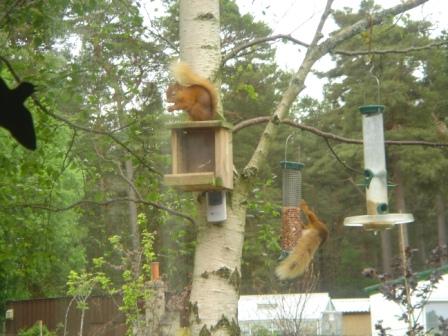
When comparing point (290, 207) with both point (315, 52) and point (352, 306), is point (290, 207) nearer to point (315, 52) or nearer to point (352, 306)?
point (315, 52)

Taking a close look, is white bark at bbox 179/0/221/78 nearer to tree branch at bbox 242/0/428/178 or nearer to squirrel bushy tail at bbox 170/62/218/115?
squirrel bushy tail at bbox 170/62/218/115

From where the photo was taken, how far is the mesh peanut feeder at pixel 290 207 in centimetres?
389

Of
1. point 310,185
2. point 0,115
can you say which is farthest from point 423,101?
point 0,115

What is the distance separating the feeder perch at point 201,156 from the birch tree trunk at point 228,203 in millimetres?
133

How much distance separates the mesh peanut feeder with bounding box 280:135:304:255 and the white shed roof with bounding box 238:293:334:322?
20.7 ft

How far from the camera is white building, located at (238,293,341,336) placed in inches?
443

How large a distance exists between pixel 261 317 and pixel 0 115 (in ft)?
41.8

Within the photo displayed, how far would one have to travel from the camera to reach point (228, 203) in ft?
10.4

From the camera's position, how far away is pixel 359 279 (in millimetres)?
22516

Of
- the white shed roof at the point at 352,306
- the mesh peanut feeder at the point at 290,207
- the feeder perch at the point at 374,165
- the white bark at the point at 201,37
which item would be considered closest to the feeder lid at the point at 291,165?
the mesh peanut feeder at the point at 290,207

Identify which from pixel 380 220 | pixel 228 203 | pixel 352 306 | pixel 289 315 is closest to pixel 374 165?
pixel 380 220

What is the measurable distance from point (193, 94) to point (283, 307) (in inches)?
336

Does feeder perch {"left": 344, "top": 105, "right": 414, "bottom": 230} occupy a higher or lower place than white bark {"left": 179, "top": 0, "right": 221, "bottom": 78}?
lower

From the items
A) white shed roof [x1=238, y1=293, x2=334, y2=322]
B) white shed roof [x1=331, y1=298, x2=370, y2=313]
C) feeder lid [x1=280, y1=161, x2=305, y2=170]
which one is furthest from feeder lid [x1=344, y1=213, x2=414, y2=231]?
white shed roof [x1=331, y1=298, x2=370, y2=313]
